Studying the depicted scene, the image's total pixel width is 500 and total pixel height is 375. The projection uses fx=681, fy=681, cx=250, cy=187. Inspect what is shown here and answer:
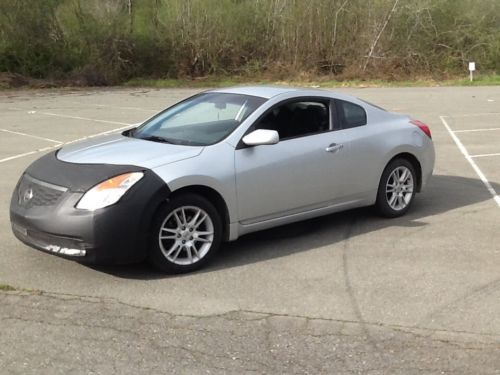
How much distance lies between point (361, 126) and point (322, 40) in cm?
2881

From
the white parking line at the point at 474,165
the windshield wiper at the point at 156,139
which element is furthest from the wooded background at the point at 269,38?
the windshield wiper at the point at 156,139

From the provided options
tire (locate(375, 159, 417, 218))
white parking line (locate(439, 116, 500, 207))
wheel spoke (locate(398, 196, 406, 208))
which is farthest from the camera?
white parking line (locate(439, 116, 500, 207))

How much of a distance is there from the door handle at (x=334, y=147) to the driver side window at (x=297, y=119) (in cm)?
20

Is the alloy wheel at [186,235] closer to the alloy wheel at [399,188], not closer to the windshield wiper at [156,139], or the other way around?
the windshield wiper at [156,139]

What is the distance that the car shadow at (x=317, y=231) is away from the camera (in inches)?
229

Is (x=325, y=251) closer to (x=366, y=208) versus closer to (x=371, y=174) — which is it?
(x=371, y=174)

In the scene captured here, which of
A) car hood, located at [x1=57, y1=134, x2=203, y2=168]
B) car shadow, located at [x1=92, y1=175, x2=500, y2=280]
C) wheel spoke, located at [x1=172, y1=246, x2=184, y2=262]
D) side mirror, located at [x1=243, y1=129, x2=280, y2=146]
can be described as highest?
side mirror, located at [x1=243, y1=129, x2=280, y2=146]

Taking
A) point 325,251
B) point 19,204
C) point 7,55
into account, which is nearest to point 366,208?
point 325,251

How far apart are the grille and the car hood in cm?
36

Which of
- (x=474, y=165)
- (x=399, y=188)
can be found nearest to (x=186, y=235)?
(x=399, y=188)

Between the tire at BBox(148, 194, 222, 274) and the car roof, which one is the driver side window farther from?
the tire at BBox(148, 194, 222, 274)

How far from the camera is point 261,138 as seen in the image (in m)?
5.92

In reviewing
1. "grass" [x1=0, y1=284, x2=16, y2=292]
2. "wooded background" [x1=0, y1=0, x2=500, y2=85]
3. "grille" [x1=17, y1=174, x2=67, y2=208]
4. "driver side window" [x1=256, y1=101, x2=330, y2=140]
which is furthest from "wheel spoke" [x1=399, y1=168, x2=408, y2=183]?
"wooded background" [x1=0, y1=0, x2=500, y2=85]

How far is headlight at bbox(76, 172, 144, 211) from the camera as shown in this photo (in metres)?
5.24
